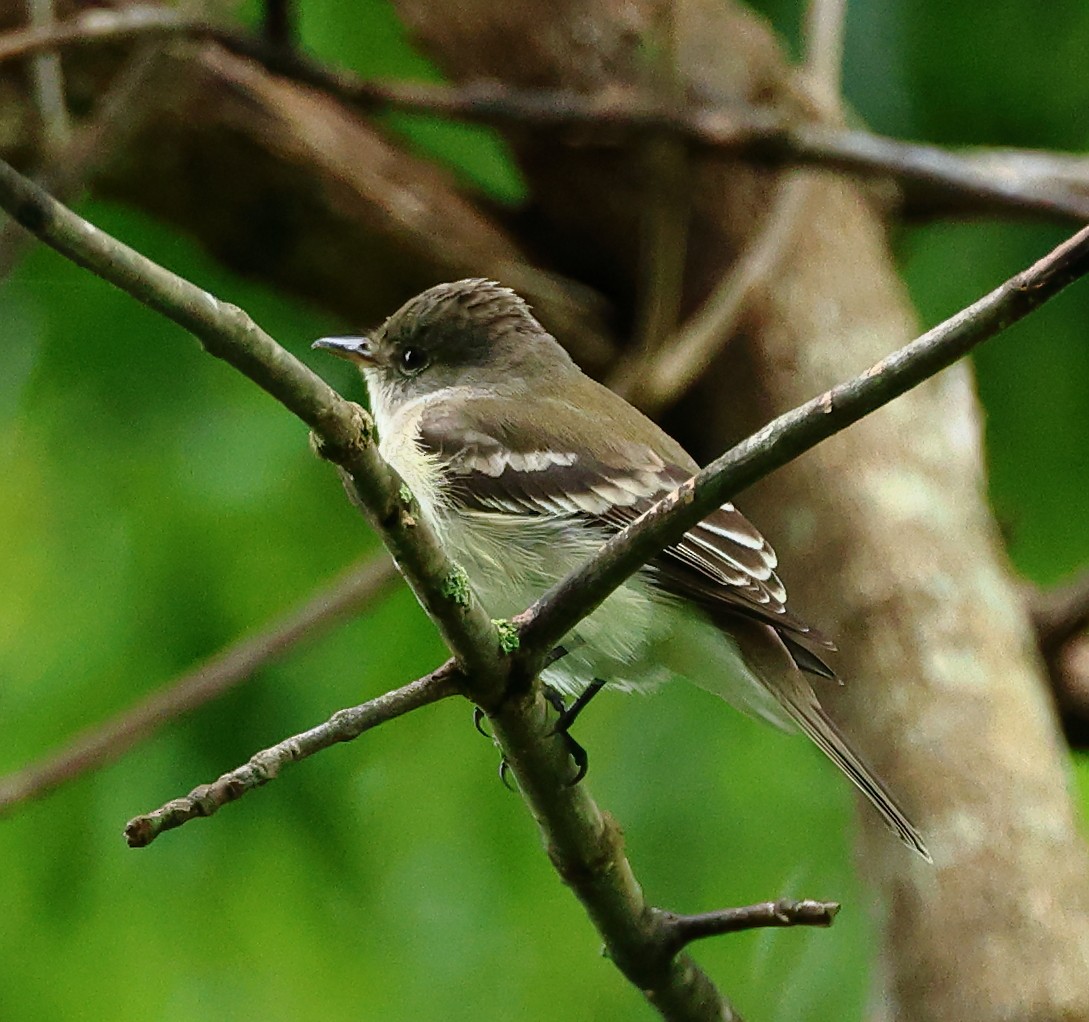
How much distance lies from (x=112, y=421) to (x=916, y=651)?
2237 millimetres

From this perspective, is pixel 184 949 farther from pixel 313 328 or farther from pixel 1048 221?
pixel 1048 221

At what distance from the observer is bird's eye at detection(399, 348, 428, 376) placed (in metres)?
3.82

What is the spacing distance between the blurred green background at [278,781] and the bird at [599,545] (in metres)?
0.95

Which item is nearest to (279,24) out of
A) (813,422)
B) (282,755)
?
(282,755)

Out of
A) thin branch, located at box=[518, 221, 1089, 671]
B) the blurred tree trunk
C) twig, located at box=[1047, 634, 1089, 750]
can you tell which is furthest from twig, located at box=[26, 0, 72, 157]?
twig, located at box=[1047, 634, 1089, 750]

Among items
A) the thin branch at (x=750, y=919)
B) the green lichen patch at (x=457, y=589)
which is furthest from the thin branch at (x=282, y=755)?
the thin branch at (x=750, y=919)

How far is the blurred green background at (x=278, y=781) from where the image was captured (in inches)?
152

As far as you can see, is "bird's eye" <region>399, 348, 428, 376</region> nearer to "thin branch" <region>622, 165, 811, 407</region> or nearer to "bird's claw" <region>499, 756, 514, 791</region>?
"thin branch" <region>622, 165, 811, 407</region>

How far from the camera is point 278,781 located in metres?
4.10

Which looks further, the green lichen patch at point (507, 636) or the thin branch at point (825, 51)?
the thin branch at point (825, 51)

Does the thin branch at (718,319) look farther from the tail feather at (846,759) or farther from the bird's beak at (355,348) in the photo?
the tail feather at (846,759)

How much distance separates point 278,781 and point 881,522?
5.81ft

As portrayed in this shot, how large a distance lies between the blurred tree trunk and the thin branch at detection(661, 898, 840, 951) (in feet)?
4.91

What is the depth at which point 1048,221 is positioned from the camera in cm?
436
